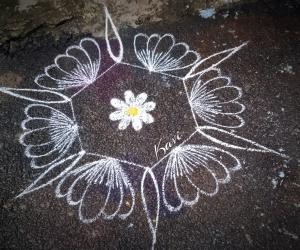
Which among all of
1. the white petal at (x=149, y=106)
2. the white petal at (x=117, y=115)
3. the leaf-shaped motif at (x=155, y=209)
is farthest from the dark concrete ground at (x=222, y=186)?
the white petal at (x=149, y=106)

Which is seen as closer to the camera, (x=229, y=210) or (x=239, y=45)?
(x=229, y=210)

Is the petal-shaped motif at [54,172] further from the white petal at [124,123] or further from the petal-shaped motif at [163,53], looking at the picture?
the petal-shaped motif at [163,53]

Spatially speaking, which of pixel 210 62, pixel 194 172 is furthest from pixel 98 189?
pixel 210 62

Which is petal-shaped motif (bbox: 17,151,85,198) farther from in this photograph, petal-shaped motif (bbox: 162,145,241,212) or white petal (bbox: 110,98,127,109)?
petal-shaped motif (bbox: 162,145,241,212)

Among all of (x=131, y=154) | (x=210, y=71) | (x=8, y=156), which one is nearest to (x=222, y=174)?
(x=131, y=154)

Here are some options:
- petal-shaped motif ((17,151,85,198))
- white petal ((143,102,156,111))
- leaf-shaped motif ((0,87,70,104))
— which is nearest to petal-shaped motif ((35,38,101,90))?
leaf-shaped motif ((0,87,70,104))

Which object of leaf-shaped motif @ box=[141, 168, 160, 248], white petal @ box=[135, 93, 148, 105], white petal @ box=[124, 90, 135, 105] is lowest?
leaf-shaped motif @ box=[141, 168, 160, 248]

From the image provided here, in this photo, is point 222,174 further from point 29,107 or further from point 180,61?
point 29,107
